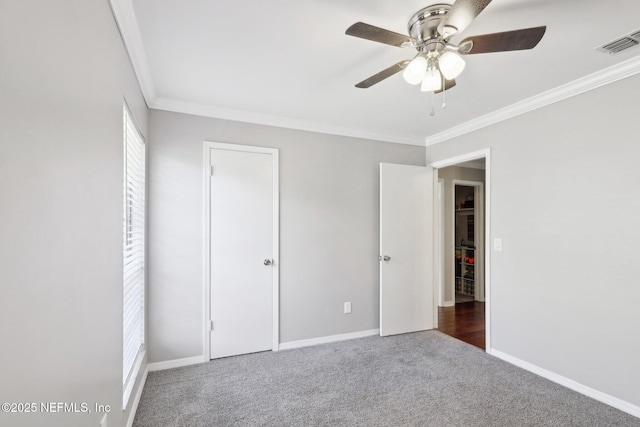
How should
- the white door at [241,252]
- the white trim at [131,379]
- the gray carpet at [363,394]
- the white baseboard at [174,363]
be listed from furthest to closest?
1. the white door at [241,252]
2. the white baseboard at [174,363]
3. the gray carpet at [363,394]
4. the white trim at [131,379]

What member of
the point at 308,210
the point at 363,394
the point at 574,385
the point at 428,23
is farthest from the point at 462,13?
the point at 574,385

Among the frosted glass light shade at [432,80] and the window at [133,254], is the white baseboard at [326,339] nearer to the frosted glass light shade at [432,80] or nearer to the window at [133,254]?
the window at [133,254]

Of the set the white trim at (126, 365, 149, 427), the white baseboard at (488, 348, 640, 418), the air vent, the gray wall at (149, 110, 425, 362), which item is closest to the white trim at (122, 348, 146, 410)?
the white trim at (126, 365, 149, 427)

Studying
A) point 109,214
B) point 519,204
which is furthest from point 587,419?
point 109,214

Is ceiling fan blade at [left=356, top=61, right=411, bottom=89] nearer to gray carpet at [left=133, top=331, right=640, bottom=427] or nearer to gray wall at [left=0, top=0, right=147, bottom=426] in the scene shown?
gray wall at [left=0, top=0, right=147, bottom=426]

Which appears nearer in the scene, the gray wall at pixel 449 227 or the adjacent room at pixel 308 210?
the adjacent room at pixel 308 210

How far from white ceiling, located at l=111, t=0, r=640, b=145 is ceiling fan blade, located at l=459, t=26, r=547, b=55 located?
249 mm

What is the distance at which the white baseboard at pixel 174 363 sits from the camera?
279 centimetres

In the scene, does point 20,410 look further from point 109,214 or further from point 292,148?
point 292,148

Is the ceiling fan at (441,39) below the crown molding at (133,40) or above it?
below

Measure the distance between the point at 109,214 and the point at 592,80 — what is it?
3450 mm

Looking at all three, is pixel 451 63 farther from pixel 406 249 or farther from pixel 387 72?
pixel 406 249

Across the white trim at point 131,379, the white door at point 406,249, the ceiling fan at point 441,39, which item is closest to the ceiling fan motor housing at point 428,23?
the ceiling fan at point 441,39

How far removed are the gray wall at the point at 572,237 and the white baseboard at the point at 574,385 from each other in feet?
0.12
